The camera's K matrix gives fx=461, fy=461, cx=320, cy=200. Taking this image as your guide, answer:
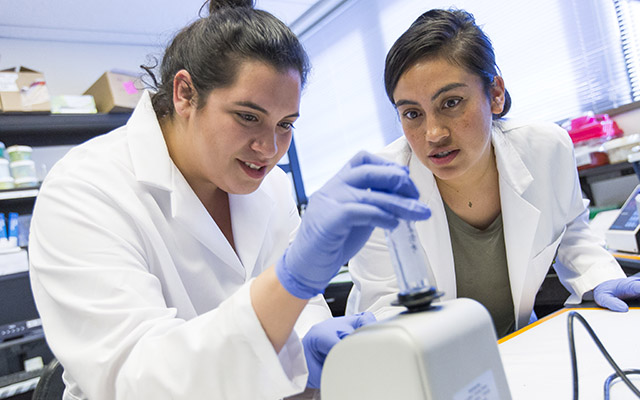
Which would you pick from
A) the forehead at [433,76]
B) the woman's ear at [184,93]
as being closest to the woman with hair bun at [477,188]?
the forehead at [433,76]

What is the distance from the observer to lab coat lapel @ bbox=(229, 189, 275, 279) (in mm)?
1141

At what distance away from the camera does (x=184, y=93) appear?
1042 mm

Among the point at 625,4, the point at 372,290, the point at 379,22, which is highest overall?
the point at 379,22

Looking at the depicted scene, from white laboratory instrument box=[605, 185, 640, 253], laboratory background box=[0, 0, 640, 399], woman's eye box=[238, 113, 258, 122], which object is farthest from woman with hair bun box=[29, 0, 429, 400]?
white laboratory instrument box=[605, 185, 640, 253]

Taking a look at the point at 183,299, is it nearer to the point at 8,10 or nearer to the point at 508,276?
the point at 508,276

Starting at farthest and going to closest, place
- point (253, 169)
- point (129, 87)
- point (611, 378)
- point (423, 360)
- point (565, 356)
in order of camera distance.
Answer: point (129, 87), point (253, 169), point (565, 356), point (611, 378), point (423, 360)

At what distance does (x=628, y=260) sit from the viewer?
1406 mm

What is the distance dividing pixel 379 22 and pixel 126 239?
325cm

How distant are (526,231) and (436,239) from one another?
25 centimetres

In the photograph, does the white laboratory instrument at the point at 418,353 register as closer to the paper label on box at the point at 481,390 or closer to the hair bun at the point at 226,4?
the paper label on box at the point at 481,390

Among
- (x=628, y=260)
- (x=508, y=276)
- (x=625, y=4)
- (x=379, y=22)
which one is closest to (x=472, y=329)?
(x=508, y=276)

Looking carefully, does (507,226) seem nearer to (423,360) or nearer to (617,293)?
(617,293)

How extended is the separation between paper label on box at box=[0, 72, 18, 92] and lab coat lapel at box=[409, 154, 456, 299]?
2483 mm

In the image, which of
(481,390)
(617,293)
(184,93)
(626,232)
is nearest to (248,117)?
(184,93)
